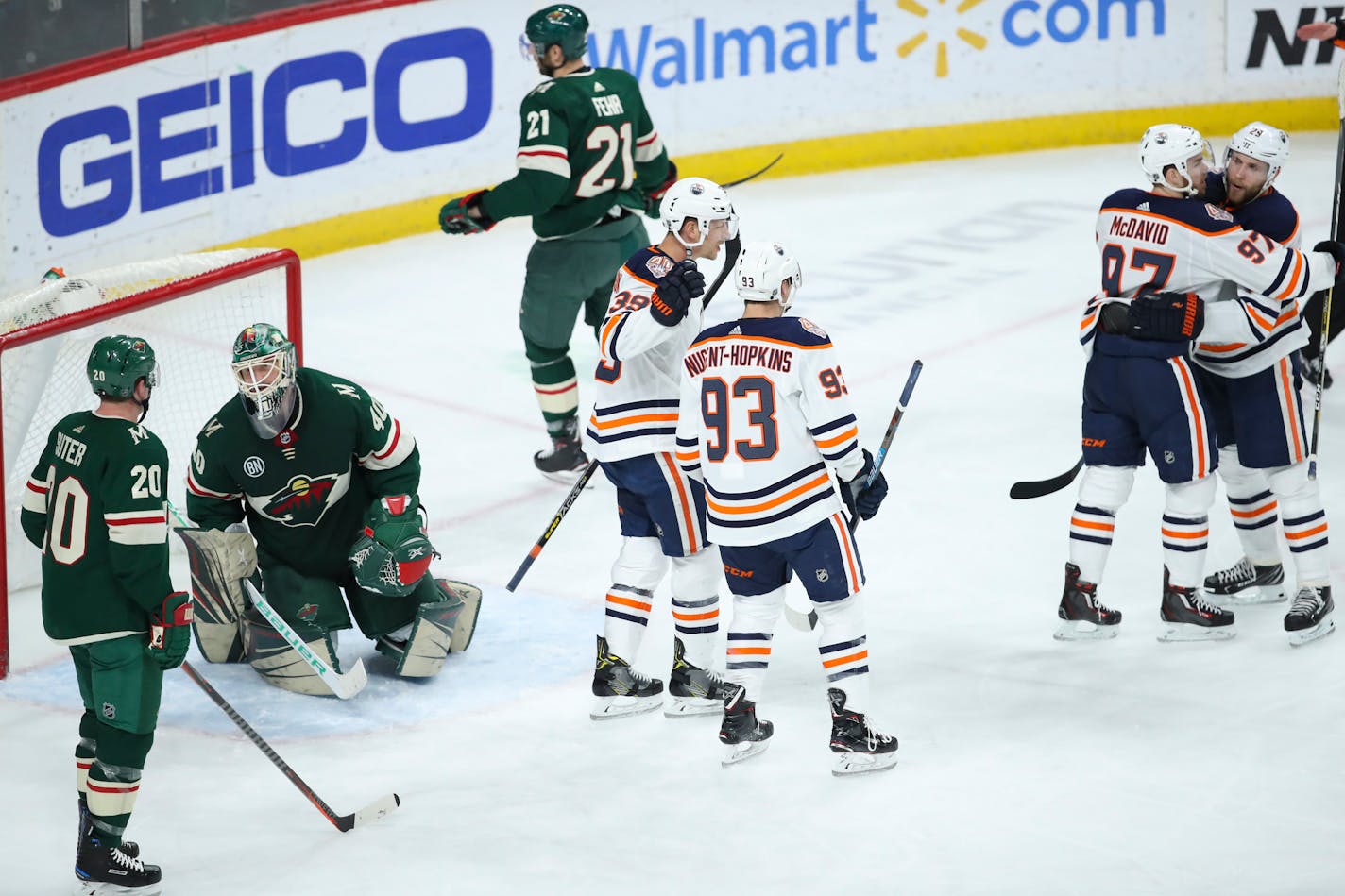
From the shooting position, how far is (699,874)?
13.6 feet

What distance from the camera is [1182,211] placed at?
196 inches

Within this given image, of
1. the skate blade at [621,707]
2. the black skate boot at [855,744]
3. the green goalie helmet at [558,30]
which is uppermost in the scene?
the green goalie helmet at [558,30]

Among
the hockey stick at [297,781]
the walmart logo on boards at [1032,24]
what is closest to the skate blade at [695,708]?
the hockey stick at [297,781]

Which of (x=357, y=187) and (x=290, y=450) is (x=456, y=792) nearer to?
(x=290, y=450)

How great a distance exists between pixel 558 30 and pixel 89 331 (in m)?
1.80

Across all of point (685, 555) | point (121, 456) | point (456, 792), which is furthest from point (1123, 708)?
point (121, 456)

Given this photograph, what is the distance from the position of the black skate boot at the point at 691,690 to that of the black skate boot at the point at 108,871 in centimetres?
139

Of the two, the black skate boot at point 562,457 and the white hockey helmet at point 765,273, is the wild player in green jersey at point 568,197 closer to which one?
the black skate boot at point 562,457

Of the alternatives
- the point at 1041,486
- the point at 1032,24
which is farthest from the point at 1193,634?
the point at 1032,24

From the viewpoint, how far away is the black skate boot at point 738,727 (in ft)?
15.2

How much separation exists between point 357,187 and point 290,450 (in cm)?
441

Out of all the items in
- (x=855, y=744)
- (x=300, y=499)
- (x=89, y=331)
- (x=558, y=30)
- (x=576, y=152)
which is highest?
(x=558, y=30)

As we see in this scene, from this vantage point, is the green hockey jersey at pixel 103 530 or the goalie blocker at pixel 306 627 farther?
the goalie blocker at pixel 306 627

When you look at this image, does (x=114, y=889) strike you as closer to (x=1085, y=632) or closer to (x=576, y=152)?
(x=1085, y=632)
